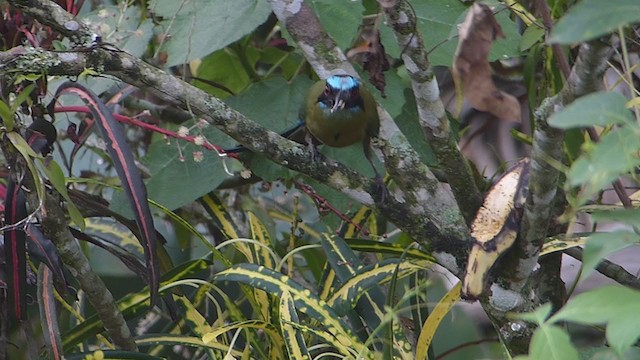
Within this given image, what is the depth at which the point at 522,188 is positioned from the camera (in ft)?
4.41

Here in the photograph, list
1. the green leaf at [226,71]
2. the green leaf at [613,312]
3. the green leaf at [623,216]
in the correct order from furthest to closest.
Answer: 1. the green leaf at [226,71]
2. the green leaf at [623,216]
3. the green leaf at [613,312]

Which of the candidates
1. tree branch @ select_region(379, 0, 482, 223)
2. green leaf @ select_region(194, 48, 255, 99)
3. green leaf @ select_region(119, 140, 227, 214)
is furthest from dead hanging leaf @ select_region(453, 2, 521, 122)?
green leaf @ select_region(194, 48, 255, 99)

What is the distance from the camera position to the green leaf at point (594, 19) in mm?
704

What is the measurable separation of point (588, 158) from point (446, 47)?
1.08 m

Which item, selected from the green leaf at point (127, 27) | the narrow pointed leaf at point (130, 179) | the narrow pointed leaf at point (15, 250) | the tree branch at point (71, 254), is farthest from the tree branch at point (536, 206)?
the green leaf at point (127, 27)

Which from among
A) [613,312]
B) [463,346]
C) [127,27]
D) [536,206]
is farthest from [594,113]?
[127,27]

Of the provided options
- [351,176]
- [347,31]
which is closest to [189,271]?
[351,176]

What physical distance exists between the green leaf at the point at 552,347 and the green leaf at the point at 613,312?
3 cm

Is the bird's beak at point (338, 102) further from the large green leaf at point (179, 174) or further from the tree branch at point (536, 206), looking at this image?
the tree branch at point (536, 206)

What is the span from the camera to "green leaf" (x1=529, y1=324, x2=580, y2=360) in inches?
26.8

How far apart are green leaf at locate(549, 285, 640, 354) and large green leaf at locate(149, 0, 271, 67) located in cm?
113

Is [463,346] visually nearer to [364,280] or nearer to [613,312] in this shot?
[364,280]

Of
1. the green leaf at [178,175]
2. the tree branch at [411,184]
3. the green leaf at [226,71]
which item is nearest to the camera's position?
the tree branch at [411,184]

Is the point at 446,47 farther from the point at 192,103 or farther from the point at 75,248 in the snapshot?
the point at 75,248
